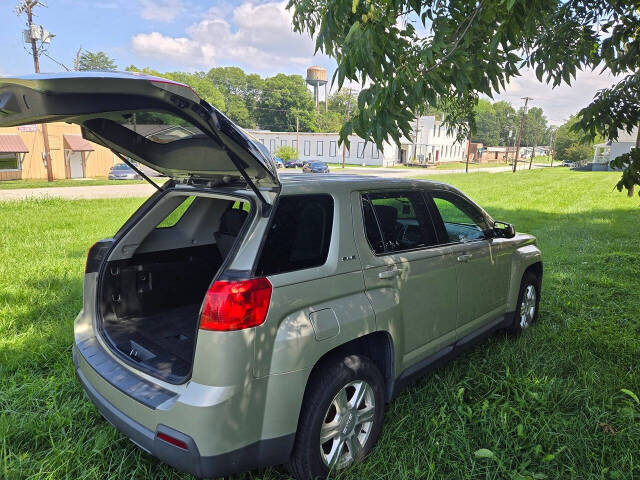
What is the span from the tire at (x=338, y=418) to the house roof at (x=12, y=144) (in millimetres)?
35142

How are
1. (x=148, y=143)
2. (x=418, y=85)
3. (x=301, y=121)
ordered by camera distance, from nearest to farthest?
(x=418, y=85)
(x=148, y=143)
(x=301, y=121)

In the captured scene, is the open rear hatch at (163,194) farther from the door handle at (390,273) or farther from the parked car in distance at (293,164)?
the parked car in distance at (293,164)

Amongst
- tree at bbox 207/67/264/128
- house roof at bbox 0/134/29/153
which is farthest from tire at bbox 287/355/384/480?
tree at bbox 207/67/264/128

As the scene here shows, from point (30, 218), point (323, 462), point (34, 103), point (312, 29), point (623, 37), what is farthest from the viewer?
point (30, 218)

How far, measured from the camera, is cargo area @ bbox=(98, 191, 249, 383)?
2.82m

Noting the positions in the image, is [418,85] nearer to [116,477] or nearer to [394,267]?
[394,267]

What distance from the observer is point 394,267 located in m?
2.77

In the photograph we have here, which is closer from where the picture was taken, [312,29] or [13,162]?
[312,29]

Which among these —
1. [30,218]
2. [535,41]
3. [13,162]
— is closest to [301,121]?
[13,162]

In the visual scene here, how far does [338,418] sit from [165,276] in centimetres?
182

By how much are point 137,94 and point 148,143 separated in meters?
1.06

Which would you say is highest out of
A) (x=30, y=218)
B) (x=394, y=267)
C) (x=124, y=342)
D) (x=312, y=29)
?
(x=312, y=29)

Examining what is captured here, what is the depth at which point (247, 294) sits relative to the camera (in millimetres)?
2059

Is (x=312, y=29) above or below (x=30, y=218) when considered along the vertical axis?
above
